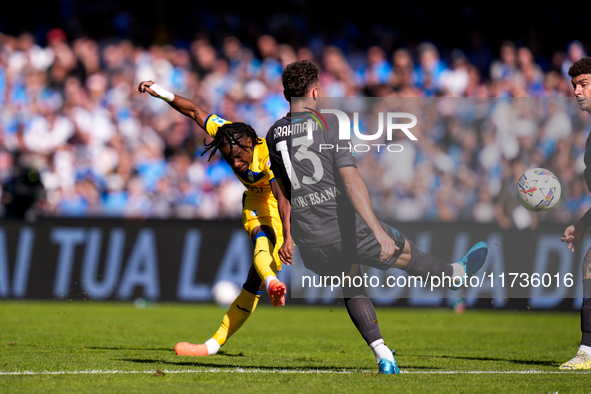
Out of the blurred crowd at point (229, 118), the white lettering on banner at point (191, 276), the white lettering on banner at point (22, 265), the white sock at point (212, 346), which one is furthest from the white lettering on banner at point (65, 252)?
the white sock at point (212, 346)

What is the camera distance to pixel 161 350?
7723mm

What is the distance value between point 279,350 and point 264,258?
163 cm

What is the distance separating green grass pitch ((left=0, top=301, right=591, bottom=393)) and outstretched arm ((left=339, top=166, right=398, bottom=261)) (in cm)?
99

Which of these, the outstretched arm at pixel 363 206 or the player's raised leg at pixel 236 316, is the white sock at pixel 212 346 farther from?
the outstretched arm at pixel 363 206

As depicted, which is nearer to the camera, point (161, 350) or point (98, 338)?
point (161, 350)

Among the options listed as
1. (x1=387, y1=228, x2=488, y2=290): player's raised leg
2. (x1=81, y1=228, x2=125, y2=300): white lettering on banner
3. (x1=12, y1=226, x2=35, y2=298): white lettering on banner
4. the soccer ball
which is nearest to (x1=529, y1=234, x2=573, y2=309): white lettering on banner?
the soccer ball

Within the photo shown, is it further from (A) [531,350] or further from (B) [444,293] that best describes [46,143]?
(A) [531,350]

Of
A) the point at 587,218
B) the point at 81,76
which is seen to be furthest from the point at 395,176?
the point at 81,76

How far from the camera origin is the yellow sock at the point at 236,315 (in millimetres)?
7281

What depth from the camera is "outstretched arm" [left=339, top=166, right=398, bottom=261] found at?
554 centimetres

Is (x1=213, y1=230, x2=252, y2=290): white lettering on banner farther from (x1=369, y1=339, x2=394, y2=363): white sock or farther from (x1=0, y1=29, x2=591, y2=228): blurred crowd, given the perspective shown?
(x1=369, y1=339, x2=394, y2=363): white sock

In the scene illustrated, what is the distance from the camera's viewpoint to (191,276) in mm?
12258

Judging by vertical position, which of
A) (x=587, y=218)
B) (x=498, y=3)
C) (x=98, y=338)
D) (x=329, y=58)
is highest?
(x=498, y=3)

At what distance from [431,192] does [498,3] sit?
7660 millimetres
